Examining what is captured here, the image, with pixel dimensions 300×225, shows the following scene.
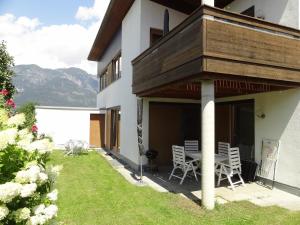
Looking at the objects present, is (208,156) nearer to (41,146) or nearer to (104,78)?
(41,146)

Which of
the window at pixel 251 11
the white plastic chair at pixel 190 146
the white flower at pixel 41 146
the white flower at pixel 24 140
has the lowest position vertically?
the white plastic chair at pixel 190 146

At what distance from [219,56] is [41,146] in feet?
15.0

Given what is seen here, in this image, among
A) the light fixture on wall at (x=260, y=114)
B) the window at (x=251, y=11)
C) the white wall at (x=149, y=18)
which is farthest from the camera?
the white wall at (x=149, y=18)

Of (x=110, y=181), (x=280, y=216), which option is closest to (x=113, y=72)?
(x=110, y=181)

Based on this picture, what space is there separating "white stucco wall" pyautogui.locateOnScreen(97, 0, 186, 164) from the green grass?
3383mm

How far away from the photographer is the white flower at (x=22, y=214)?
2.57 metres

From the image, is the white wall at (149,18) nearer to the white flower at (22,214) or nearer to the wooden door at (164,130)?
the wooden door at (164,130)

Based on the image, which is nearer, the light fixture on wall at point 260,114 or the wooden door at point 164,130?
the light fixture on wall at point 260,114

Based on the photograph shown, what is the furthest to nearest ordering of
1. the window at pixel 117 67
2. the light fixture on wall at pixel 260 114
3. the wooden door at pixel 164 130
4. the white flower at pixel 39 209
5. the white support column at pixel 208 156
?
the window at pixel 117 67, the wooden door at pixel 164 130, the light fixture on wall at pixel 260 114, the white support column at pixel 208 156, the white flower at pixel 39 209

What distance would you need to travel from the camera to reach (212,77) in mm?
6555

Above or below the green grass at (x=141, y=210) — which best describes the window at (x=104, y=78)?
above

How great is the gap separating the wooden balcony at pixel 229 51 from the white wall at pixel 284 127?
0.55 m

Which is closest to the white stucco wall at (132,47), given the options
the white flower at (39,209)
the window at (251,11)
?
the window at (251,11)

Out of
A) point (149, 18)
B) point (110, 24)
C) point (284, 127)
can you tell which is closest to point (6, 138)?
point (284, 127)
